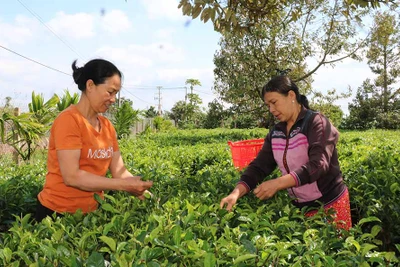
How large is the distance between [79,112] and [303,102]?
61.6 inches

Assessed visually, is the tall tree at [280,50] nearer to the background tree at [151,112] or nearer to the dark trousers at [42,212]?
the dark trousers at [42,212]

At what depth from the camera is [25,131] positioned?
9.41 metres

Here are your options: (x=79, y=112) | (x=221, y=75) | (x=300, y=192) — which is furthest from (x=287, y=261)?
(x=221, y=75)

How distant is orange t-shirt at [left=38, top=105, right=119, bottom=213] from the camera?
2754mm

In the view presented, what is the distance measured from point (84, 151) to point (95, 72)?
525mm

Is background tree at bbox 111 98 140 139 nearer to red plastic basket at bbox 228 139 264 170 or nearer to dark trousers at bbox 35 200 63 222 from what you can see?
red plastic basket at bbox 228 139 264 170

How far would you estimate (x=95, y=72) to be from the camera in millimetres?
2928

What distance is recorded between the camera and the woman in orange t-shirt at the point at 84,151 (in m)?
2.71

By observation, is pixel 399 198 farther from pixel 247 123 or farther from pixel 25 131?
pixel 247 123

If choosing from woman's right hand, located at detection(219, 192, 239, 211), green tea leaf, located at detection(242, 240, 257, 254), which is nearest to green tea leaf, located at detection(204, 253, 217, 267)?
green tea leaf, located at detection(242, 240, 257, 254)

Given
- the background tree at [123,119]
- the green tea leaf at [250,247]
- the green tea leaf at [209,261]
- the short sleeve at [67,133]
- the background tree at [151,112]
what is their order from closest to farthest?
the green tea leaf at [209,261] → the green tea leaf at [250,247] → the short sleeve at [67,133] → the background tree at [123,119] → the background tree at [151,112]

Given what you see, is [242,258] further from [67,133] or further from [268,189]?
[67,133]

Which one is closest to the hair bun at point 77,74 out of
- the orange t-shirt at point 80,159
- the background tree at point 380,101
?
the orange t-shirt at point 80,159

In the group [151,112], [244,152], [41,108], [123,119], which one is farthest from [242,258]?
[151,112]
